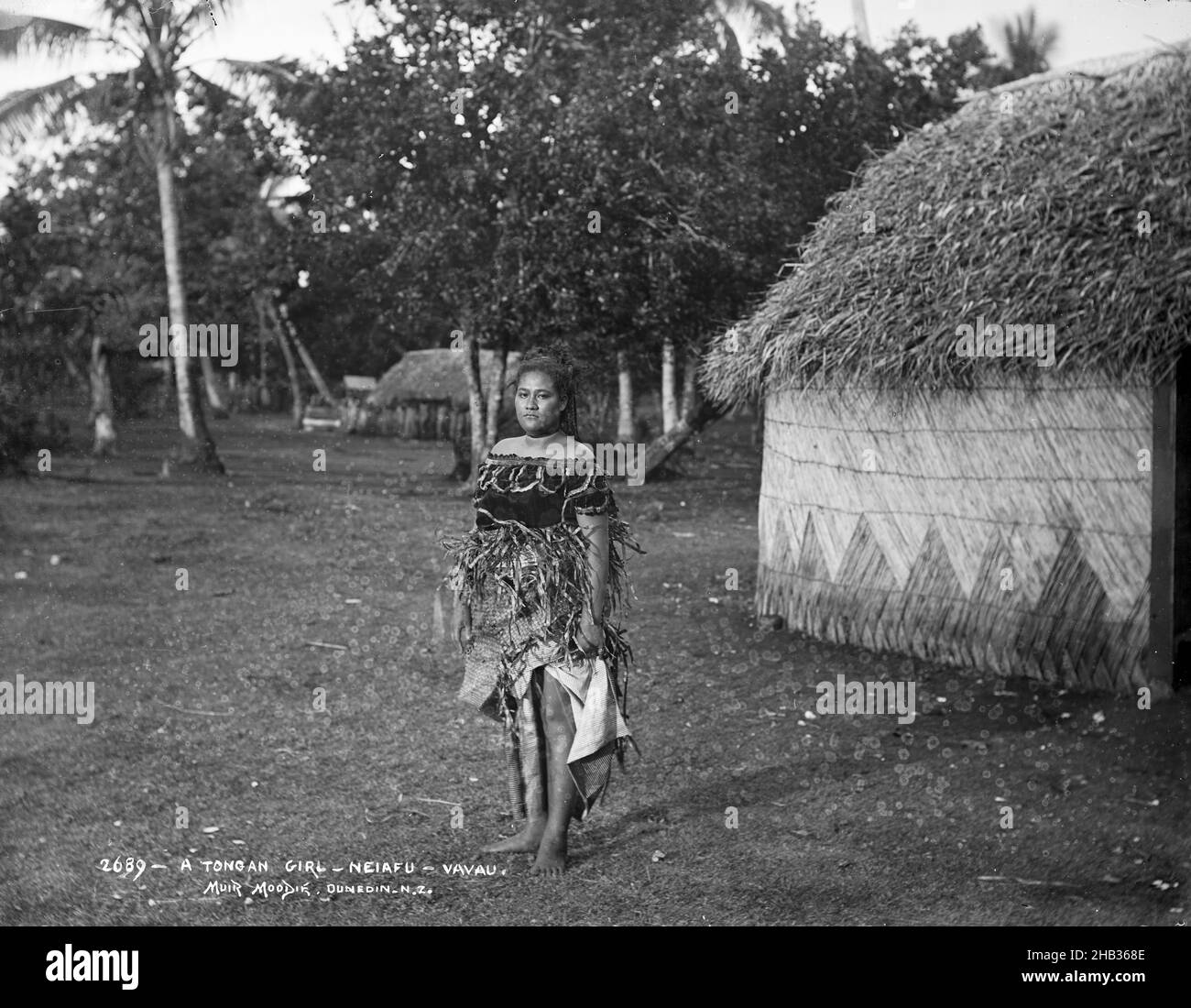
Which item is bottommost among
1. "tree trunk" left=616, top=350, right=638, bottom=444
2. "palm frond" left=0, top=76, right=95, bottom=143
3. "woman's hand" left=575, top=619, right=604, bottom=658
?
"woman's hand" left=575, top=619, right=604, bottom=658

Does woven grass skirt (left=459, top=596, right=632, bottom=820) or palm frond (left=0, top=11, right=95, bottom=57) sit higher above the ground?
palm frond (left=0, top=11, right=95, bottom=57)

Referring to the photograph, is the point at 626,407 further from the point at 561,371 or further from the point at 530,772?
the point at 561,371

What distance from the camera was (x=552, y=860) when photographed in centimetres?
438

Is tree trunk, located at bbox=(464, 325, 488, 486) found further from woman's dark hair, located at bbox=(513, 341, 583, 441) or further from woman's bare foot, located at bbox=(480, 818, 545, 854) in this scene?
woman's dark hair, located at bbox=(513, 341, 583, 441)

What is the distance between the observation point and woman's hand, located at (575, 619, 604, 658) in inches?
166

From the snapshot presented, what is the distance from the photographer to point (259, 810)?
5.11 m

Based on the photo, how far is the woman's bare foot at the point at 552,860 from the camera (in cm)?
437

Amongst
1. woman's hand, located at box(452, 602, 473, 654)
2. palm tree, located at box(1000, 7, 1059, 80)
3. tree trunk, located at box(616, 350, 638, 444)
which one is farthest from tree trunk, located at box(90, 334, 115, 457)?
woman's hand, located at box(452, 602, 473, 654)

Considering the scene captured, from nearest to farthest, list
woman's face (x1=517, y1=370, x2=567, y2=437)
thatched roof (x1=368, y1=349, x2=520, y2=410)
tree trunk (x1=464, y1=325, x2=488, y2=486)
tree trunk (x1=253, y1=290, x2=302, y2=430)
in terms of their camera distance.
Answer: woman's face (x1=517, y1=370, x2=567, y2=437) → tree trunk (x1=464, y1=325, x2=488, y2=486) → thatched roof (x1=368, y1=349, x2=520, y2=410) → tree trunk (x1=253, y1=290, x2=302, y2=430)

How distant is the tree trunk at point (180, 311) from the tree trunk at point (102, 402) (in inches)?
51.3

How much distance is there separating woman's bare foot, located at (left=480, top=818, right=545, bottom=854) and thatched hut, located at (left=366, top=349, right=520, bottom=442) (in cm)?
2667

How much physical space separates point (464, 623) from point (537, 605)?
33cm

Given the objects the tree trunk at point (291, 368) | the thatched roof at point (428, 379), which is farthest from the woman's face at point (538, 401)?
the tree trunk at point (291, 368)
